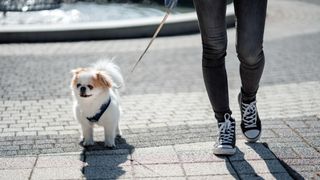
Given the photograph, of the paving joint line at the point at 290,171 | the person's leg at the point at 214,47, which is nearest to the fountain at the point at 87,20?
the person's leg at the point at 214,47

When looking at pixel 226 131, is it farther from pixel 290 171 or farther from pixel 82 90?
pixel 82 90

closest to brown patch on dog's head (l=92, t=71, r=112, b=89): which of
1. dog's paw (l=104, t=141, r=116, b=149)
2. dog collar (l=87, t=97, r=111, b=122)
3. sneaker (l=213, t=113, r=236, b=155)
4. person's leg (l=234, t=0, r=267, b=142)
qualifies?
dog collar (l=87, t=97, r=111, b=122)

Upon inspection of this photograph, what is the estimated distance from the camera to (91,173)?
3.80 meters

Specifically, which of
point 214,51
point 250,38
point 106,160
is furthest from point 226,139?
point 106,160

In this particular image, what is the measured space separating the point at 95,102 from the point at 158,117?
1.22 meters

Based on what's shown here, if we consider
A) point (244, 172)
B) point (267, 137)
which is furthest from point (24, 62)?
point (244, 172)

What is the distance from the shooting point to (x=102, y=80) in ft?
14.4

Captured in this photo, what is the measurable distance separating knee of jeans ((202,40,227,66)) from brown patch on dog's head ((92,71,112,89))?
33.4 inches

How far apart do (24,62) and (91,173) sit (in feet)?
16.5

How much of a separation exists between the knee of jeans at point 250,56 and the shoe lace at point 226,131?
0.42 meters

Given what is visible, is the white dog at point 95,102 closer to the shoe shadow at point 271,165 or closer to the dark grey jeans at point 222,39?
the dark grey jeans at point 222,39

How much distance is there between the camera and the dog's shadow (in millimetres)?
3777

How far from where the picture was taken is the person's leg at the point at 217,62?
384 centimetres

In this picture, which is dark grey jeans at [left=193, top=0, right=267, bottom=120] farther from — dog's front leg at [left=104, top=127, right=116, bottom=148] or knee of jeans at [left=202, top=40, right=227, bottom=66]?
dog's front leg at [left=104, top=127, right=116, bottom=148]
